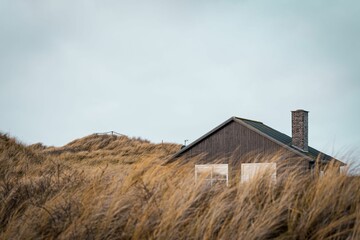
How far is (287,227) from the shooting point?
174 inches

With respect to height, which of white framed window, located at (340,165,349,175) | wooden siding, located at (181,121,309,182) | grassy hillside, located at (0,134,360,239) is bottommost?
grassy hillside, located at (0,134,360,239)

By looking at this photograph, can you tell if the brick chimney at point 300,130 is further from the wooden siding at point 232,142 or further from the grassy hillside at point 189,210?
the grassy hillside at point 189,210

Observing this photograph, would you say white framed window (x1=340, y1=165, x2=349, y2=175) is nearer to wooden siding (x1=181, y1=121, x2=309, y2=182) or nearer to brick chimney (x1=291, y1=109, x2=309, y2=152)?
wooden siding (x1=181, y1=121, x2=309, y2=182)

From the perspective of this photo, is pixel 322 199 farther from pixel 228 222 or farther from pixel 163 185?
pixel 163 185

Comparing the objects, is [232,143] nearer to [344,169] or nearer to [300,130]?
[300,130]

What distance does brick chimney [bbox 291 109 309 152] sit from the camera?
79.7ft

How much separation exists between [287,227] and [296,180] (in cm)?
88

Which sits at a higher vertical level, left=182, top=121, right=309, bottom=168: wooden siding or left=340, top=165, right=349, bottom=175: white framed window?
left=182, top=121, right=309, bottom=168: wooden siding

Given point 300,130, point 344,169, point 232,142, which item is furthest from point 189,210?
point 300,130

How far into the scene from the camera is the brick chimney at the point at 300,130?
24.3m

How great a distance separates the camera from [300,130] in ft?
79.9

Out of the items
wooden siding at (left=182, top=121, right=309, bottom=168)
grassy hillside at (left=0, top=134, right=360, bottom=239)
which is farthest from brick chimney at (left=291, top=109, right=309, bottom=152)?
grassy hillside at (left=0, top=134, right=360, bottom=239)

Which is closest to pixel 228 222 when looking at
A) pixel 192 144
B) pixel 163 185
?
pixel 163 185

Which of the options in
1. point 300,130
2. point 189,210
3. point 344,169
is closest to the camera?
point 189,210
